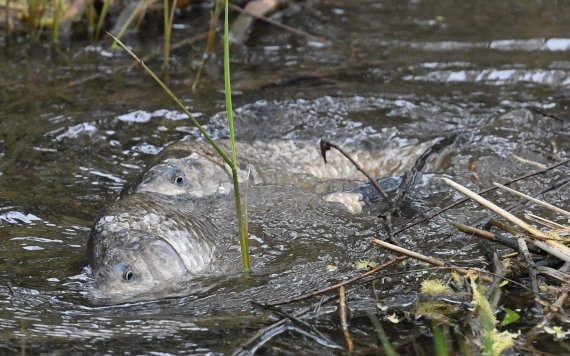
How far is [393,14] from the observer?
873 cm

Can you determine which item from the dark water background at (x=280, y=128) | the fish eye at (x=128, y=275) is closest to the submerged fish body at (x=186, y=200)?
the fish eye at (x=128, y=275)

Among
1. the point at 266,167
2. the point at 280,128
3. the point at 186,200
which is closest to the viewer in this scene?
the point at 186,200

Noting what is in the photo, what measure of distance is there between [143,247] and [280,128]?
2.73 metres

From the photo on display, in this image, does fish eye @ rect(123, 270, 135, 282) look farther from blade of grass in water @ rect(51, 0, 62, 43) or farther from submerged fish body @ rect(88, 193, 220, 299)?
blade of grass in water @ rect(51, 0, 62, 43)

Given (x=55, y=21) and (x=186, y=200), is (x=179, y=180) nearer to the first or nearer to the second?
(x=186, y=200)

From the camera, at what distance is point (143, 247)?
12.7ft

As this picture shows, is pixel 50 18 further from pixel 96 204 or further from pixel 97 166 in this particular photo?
pixel 96 204

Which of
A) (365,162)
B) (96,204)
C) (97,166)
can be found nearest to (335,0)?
(365,162)

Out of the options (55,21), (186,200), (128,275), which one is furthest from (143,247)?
(55,21)

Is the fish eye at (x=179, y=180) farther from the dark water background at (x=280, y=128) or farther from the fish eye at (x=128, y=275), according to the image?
the fish eye at (x=128, y=275)

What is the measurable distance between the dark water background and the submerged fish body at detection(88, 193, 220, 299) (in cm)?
13

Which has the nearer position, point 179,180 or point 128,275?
point 128,275

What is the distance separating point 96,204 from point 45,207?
0.89ft

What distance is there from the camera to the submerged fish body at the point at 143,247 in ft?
12.3
